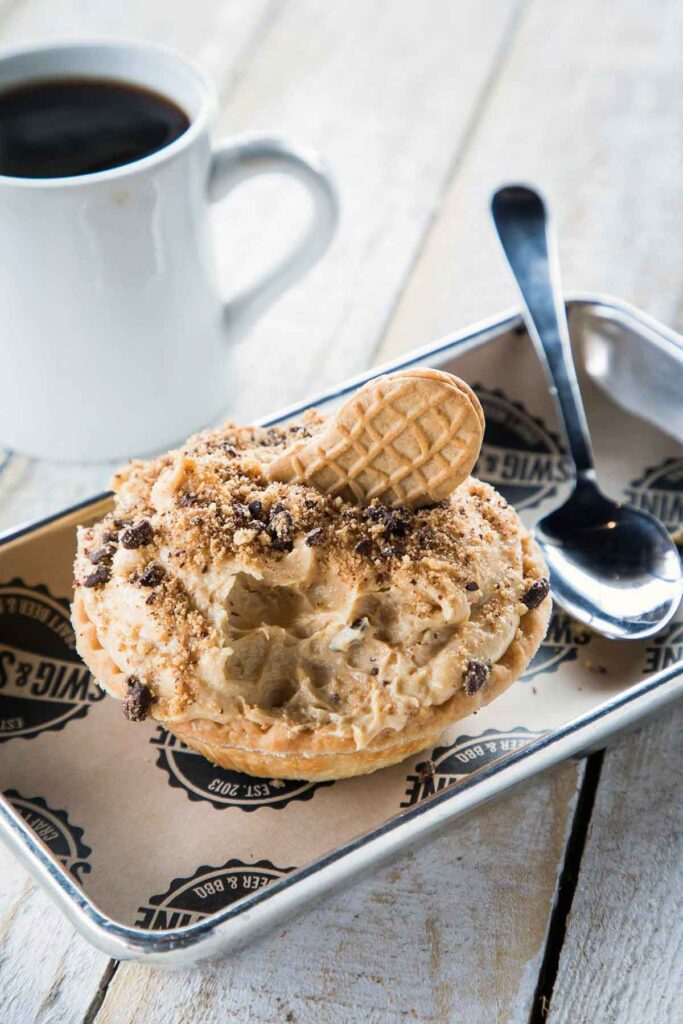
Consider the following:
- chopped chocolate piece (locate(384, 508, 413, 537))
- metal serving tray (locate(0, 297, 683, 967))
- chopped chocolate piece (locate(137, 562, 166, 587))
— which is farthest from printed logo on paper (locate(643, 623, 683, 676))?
chopped chocolate piece (locate(137, 562, 166, 587))

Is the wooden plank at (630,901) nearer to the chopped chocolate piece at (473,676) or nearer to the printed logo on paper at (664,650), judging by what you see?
the printed logo on paper at (664,650)

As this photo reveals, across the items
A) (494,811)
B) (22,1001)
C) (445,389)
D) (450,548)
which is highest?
(445,389)

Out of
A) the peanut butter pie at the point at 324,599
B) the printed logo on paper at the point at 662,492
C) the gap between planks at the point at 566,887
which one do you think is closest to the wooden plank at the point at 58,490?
the peanut butter pie at the point at 324,599

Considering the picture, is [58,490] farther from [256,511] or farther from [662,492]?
[662,492]

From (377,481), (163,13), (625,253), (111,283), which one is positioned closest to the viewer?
(377,481)

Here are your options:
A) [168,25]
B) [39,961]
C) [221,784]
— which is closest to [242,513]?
[221,784]

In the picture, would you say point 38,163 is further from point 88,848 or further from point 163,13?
point 163,13

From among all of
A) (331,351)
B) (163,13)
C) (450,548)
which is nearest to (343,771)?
(450,548)
